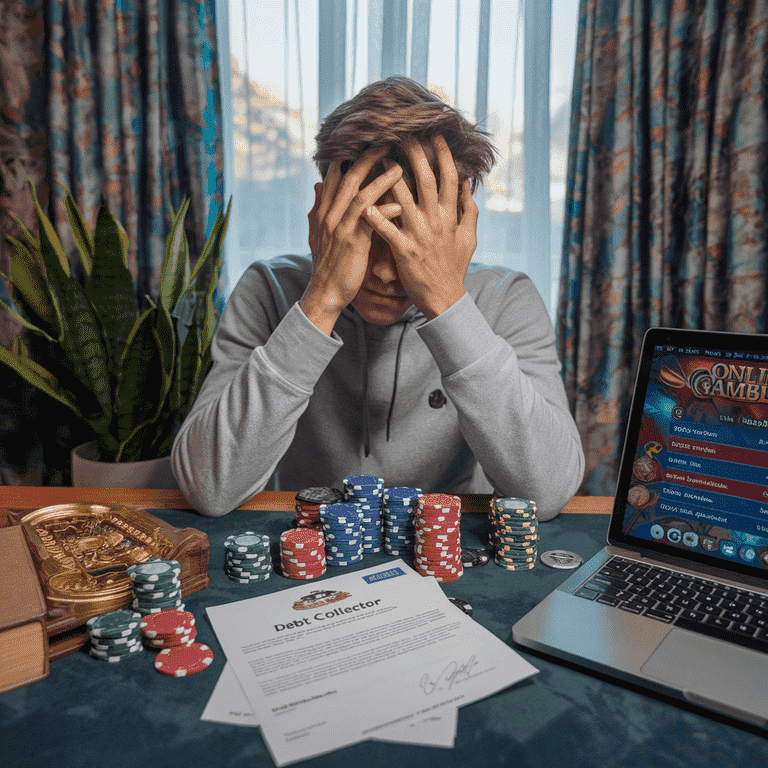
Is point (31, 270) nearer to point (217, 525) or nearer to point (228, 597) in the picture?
point (217, 525)

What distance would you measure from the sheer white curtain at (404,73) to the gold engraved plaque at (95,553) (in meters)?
2.01

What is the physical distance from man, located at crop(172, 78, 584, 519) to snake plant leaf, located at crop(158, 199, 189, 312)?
0.71 meters

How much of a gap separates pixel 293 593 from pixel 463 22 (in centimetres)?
263

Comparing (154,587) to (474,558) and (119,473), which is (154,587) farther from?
(119,473)

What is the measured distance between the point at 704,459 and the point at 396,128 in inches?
30.8

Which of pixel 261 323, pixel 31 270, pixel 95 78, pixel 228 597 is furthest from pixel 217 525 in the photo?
pixel 95 78

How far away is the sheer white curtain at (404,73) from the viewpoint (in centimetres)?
257

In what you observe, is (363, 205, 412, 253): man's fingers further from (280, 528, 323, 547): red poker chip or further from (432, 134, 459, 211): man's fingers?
(280, 528, 323, 547): red poker chip

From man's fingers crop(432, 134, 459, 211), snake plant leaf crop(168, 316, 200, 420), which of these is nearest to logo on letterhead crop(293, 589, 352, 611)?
man's fingers crop(432, 134, 459, 211)

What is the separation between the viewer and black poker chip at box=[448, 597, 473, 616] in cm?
74

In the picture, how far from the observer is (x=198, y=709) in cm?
56

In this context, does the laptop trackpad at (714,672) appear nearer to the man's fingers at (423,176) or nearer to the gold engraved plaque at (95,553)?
the gold engraved plaque at (95,553)
